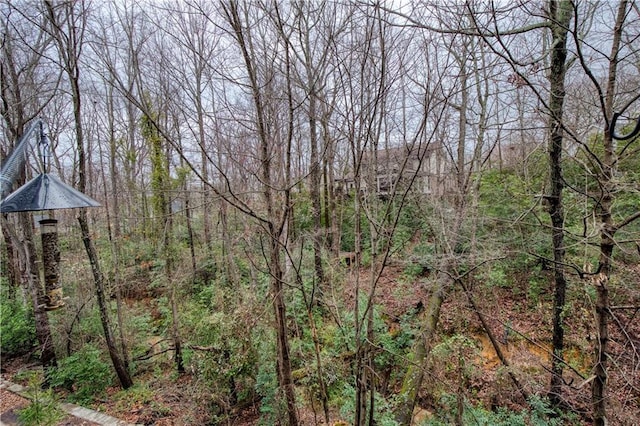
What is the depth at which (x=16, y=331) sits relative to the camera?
21.2 ft

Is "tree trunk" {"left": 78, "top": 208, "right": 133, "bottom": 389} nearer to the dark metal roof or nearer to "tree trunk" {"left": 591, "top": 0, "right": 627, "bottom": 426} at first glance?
the dark metal roof

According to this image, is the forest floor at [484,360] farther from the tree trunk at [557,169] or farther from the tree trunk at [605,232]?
the tree trunk at [605,232]

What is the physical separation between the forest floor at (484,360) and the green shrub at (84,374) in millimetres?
263

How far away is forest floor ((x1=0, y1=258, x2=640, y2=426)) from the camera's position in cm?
409

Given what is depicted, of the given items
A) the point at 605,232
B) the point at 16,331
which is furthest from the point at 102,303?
the point at 605,232

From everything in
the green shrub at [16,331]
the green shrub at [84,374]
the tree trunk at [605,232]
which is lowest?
the green shrub at [84,374]

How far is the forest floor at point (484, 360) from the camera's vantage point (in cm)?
409

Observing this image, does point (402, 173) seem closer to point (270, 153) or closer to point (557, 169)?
point (270, 153)

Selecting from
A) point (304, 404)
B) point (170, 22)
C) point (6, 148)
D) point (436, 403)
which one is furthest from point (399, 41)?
point (6, 148)

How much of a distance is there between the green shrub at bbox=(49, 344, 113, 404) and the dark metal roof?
495 cm

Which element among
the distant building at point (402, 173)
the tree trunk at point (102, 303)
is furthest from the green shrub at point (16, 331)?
the distant building at point (402, 173)

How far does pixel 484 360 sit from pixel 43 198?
6611 mm

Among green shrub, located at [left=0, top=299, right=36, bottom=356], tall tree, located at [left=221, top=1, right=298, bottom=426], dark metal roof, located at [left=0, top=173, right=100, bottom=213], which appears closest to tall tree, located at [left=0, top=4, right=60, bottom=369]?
green shrub, located at [left=0, top=299, right=36, bottom=356]

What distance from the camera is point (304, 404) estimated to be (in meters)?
3.88
